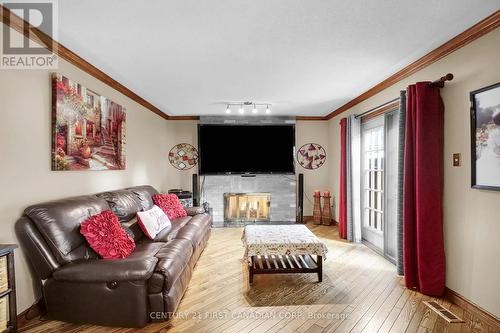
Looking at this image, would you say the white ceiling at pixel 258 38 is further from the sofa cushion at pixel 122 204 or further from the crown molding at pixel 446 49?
the sofa cushion at pixel 122 204

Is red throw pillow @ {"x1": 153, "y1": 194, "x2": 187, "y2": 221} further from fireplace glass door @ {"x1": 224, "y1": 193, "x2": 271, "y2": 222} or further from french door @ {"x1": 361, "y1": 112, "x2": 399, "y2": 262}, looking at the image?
→ french door @ {"x1": 361, "y1": 112, "x2": 399, "y2": 262}

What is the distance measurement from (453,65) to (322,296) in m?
2.49

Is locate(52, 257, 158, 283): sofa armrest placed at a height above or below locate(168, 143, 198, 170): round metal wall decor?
below

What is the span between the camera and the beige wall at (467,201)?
2.03m

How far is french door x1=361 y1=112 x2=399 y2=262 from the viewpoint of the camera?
11.5 feet

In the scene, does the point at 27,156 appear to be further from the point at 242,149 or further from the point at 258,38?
the point at 242,149

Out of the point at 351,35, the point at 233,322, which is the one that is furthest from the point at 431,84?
the point at 233,322

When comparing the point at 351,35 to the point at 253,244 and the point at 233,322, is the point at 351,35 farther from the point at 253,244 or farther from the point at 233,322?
the point at 233,322

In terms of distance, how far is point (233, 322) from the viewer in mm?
2143

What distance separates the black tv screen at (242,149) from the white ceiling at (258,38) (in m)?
1.94

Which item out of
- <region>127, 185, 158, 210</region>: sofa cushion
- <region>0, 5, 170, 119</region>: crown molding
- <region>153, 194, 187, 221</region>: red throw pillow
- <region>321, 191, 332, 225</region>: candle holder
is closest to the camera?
<region>0, 5, 170, 119</region>: crown molding

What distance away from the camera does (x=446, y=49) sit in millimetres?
2385

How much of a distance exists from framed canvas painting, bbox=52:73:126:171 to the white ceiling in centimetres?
38

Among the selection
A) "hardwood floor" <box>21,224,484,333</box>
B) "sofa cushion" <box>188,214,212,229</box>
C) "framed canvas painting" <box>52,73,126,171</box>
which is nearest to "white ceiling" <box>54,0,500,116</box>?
"framed canvas painting" <box>52,73,126,171</box>
